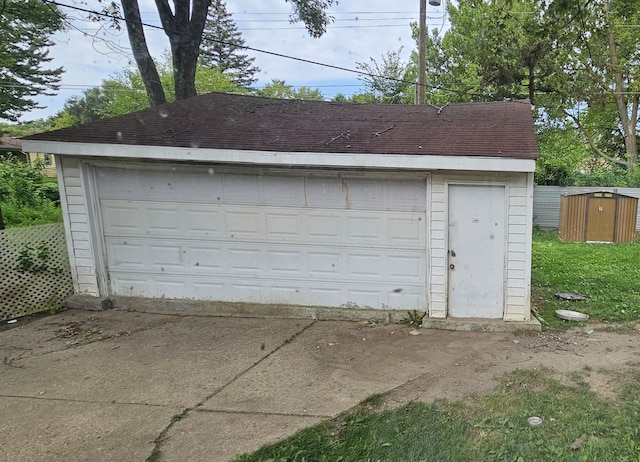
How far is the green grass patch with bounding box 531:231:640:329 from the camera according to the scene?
18.9 feet

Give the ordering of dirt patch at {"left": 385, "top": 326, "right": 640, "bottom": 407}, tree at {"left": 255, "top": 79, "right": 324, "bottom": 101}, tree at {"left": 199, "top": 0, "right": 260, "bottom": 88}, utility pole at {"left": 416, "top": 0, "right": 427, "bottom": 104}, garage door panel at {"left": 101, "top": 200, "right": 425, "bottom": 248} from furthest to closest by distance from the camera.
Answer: tree at {"left": 255, "top": 79, "right": 324, "bottom": 101}
tree at {"left": 199, "top": 0, "right": 260, "bottom": 88}
utility pole at {"left": 416, "top": 0, "right": 427, "bottom": 104}
garage door panel at {"left": 101, "top": 200, "right": 425, "bottom": 248}
dirt patch at {"left": 385, "top": 326, "right": 640, "bottom": 407}

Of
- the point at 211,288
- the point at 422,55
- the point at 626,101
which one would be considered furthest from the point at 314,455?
the point at 626,101

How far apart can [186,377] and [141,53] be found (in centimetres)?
1053

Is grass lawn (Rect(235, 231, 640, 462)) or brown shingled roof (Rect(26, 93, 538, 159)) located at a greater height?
brown shingled roof (Rect(26, 93, 538, 159))

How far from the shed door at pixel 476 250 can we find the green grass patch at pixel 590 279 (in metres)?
0.88

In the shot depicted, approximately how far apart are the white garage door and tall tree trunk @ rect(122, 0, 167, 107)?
667 cm

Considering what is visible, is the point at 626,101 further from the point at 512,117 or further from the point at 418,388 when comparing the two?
the point at 418,388

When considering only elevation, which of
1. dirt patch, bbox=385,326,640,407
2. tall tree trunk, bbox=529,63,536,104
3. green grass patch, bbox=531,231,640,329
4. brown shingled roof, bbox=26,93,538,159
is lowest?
green grass patch, bbox=531,231,640,329

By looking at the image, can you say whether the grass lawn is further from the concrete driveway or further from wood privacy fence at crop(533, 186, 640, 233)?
wood privacy fence at crop(533, 186, 640, 233)

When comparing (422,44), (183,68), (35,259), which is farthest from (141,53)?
(422,44)

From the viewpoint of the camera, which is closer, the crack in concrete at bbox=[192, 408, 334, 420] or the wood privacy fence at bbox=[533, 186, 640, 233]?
the crack in concrete at bbox=[192, 408, 334, 420]

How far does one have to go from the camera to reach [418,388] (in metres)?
3.70

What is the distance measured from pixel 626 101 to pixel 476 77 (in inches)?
372

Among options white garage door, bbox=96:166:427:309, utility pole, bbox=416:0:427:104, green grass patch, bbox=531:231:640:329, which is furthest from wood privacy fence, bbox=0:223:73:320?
utility pole, bbox=416:0:427:104
